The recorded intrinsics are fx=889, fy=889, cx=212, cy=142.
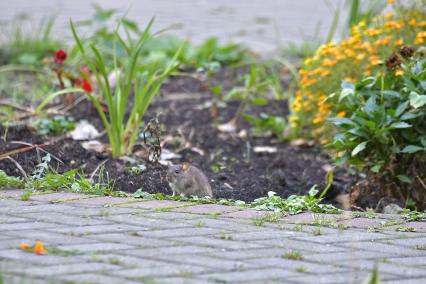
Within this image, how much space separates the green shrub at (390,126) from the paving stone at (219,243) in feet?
5.00

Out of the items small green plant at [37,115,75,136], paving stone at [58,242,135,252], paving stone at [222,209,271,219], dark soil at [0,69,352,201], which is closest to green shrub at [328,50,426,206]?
dark soil at [0,69,352,201]

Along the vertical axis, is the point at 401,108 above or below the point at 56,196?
above

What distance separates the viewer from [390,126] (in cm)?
473

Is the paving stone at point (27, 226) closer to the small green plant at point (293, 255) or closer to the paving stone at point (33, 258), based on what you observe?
the paving stone at point (33, 258)

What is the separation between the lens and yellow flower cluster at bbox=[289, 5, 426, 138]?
19.6 ft

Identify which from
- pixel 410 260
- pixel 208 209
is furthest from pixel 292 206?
pixel 410 260

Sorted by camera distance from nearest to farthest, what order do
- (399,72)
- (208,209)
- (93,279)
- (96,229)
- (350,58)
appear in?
(93,279) < (96,229) < (208,209) < (399,72) < (350,58)

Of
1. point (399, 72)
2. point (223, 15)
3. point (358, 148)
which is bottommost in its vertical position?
point (358, 148)

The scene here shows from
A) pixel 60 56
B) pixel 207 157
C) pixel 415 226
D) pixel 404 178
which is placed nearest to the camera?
pixel 415 226

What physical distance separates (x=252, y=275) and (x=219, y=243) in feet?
1.36

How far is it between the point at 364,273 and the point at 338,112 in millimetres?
2534

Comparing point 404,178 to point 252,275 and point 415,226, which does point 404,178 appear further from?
point 252,275

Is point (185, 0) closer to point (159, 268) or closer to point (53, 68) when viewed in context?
point (53, 68)

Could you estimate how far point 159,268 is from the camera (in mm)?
3031
